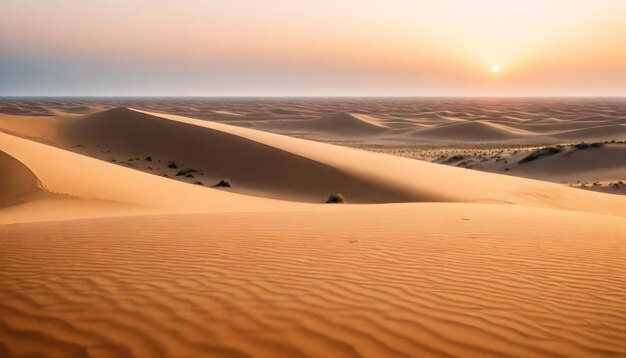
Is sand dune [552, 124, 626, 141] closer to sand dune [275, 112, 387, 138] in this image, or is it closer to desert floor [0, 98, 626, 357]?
sand dune [275, 112, 387, 138]

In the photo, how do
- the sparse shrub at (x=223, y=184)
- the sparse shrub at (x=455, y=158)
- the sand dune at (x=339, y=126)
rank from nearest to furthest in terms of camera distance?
the sparse shrub at (x=223, y=184) < the sparse shrub at (x=455, y=158) < the sand dune at (x=339, y=126)

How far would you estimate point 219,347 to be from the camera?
3516 millimetres

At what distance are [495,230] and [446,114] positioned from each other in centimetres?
10487

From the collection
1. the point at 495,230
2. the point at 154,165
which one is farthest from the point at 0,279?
the point at 154,165

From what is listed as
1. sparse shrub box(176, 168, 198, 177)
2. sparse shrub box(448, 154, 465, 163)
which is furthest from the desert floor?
sparse shrub box(448, 154, 465, 163)

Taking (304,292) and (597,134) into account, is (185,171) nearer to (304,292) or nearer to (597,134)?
(304,292)

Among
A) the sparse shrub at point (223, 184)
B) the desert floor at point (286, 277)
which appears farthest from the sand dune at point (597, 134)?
the desert floor at point (286, 277)

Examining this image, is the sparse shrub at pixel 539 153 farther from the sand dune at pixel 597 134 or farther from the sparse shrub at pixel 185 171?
the sand dune at pixel 597 134

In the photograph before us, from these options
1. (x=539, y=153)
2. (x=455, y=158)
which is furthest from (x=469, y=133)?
(x=539, y=153)

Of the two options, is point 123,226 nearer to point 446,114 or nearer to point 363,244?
point 363,244

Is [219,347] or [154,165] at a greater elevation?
[219,347]

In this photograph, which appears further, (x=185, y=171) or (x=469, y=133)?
(x=469, y=133)

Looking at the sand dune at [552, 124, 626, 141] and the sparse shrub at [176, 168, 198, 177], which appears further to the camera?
the sand dune at [552, 124, 626, 141]

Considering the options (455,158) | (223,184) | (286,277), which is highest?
(286,277)
